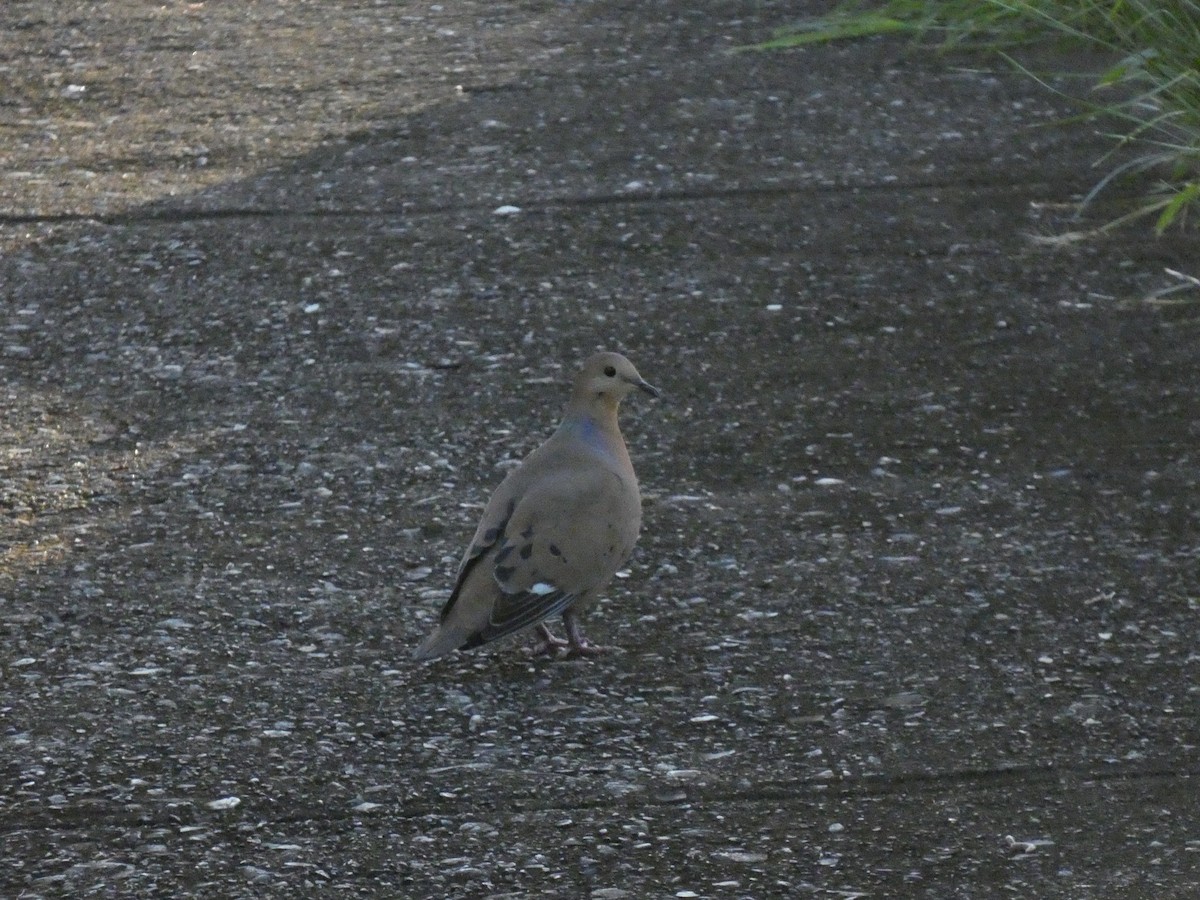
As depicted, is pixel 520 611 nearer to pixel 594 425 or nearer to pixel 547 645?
pixel 547 645

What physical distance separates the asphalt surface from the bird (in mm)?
147

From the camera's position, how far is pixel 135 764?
350cm

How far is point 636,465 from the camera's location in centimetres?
476

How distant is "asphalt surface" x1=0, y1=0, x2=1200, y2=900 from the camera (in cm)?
332

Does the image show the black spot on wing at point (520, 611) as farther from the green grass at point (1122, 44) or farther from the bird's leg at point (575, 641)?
the green grass at point (1122, 44)

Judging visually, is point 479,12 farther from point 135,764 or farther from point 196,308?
point 135,764

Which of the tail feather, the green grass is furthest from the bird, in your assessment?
the green grass

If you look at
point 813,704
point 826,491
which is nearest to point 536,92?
point 826,491

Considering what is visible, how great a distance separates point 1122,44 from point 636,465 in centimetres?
354

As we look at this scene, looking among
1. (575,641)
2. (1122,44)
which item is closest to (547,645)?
(575,641)

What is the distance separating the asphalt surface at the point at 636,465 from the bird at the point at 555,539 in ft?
0.48

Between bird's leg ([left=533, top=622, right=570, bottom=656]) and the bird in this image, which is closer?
the bird

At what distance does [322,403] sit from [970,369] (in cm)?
176

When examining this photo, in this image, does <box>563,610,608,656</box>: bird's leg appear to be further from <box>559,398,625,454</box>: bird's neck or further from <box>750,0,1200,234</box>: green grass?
<box>750,0,1200,234</box>: green grass
